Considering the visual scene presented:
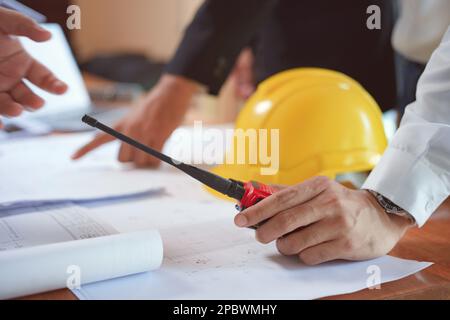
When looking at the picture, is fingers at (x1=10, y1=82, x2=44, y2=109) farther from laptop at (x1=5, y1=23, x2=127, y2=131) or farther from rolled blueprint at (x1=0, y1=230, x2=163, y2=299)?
laptop at (x1=5, y1=23, x2=127, y2=131)

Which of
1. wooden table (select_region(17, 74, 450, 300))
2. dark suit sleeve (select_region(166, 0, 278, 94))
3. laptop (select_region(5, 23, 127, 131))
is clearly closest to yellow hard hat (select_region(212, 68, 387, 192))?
wooden table (select_region(17, 74, 450, 300))

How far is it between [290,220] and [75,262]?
23cm

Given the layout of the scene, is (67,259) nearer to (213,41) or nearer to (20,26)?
(20,26)

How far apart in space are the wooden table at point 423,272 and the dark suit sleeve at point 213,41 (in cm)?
60

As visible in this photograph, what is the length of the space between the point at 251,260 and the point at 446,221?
1.12 feet

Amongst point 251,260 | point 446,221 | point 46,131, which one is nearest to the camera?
point 251,260

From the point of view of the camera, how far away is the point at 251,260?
60 cm

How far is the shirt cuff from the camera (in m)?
0.61

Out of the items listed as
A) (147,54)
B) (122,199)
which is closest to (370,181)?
(122,199)

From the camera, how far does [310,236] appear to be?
1.90 ft

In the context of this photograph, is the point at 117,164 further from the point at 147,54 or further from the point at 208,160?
the point at 147,54

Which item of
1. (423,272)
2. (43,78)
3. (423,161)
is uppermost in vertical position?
(43,78)

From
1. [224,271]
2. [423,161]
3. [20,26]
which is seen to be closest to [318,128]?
[423,161]

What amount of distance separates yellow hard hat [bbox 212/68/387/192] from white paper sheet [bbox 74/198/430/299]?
6.4 inches
